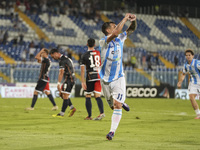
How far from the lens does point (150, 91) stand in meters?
29.6

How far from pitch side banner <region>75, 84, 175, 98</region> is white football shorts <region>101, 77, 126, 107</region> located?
65.9 feet

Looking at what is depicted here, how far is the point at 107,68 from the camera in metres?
8.89

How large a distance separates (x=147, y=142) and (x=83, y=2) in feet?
123

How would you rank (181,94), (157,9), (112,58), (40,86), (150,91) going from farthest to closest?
1. (157,9)
2. (181,94)
3. (150,91)
4. (40,86)
5. (112,58)

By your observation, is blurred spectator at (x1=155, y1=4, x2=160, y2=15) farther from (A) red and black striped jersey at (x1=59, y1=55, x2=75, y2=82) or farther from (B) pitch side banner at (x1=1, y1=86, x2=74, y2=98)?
(A) red and black striped jersey at (x1=59, y1=55, x2=75, y2=82)

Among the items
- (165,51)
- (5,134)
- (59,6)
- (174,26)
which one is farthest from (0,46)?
(5,134)

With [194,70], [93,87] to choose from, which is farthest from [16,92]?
[194,70]

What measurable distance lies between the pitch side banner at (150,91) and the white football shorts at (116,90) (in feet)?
65.9

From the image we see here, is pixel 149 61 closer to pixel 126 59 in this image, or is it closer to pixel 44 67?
pixel 126 59

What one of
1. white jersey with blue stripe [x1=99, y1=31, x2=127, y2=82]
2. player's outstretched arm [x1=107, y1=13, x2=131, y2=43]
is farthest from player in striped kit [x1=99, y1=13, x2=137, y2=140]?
player's outstretched arm [x1=107, y1=13, x2=131, y2=43]

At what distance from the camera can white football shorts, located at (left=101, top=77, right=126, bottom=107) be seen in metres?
8.64

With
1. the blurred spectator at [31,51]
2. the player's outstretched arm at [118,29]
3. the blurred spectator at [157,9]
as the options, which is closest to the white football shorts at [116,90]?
the player's outstretched arm at [118,29]

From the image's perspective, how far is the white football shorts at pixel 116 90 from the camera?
864 cm

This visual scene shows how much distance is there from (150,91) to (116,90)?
21174mm
